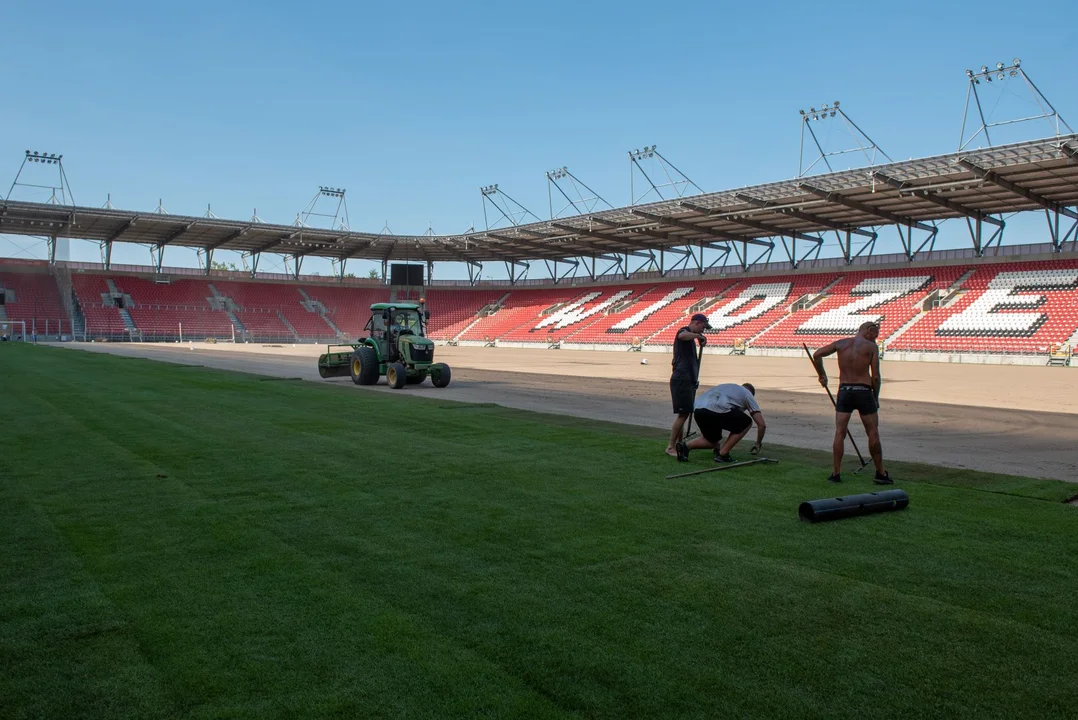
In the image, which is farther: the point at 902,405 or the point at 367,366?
the point at 367,366

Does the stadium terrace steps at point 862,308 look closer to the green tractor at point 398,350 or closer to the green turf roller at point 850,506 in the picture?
the green tractor at point 398,350

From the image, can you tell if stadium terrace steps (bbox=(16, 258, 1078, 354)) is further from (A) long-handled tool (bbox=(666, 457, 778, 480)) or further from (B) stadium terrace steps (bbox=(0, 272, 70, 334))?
(A) long-handled tool (bbox=(666, 457, 778, 480))

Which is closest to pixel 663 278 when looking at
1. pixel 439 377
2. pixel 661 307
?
pixel 661 307

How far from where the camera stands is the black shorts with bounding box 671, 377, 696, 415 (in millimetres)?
8766

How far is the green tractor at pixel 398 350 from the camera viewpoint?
1945 centimetres

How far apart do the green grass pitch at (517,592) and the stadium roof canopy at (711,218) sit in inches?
1303

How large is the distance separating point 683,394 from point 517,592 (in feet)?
16.0

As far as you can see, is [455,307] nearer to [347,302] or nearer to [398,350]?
[347,302]

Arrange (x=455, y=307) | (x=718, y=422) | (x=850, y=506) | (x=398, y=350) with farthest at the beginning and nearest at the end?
1. (x=455, y=307)
2. (x=398, y=350)
3. (x=718, y=422)
4. (x=850, y=506)

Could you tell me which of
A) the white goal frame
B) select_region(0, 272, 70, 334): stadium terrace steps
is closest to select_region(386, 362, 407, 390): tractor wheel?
the white goal frame

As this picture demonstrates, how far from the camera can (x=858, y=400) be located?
757cm

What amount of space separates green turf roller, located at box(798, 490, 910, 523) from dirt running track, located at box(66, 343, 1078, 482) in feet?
9.63

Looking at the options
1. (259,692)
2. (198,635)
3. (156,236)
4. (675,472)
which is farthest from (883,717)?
(156,236)

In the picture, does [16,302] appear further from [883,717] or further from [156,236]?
[883,717]
